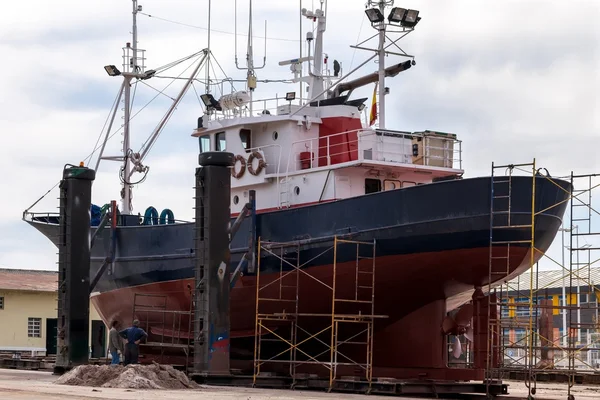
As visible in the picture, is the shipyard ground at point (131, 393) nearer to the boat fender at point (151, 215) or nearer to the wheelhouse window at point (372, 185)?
the wheelhouse window at point (372, 185)

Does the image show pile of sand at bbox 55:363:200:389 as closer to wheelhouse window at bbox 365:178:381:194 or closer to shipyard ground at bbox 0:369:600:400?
shipyard ground at bbox 0:369:600:400

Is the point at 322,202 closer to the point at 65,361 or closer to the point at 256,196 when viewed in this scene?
the point at 256,196

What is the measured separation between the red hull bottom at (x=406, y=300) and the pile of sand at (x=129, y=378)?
4.76 m

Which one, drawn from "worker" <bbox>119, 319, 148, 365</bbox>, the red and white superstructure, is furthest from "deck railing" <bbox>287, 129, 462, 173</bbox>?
"worker" <bbox>119, 319, 148, 365</bbox>

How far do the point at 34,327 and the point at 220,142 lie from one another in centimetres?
2320

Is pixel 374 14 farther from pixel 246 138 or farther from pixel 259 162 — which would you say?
pixel 246 138

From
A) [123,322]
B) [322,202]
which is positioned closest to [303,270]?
[322,202]

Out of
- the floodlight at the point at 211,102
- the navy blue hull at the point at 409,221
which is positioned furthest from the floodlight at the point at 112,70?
the navy blue hull at the point at 409,221

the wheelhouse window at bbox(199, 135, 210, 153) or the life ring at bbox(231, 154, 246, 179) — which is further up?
the wheelhouse window at bbox(199, 135, 210, 153)

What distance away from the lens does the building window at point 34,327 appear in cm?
4766

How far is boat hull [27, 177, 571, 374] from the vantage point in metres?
21.3

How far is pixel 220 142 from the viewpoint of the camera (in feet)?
90.8

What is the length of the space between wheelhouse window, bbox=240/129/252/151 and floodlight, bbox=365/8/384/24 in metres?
4.20

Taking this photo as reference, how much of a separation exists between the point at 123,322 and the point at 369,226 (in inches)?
356
